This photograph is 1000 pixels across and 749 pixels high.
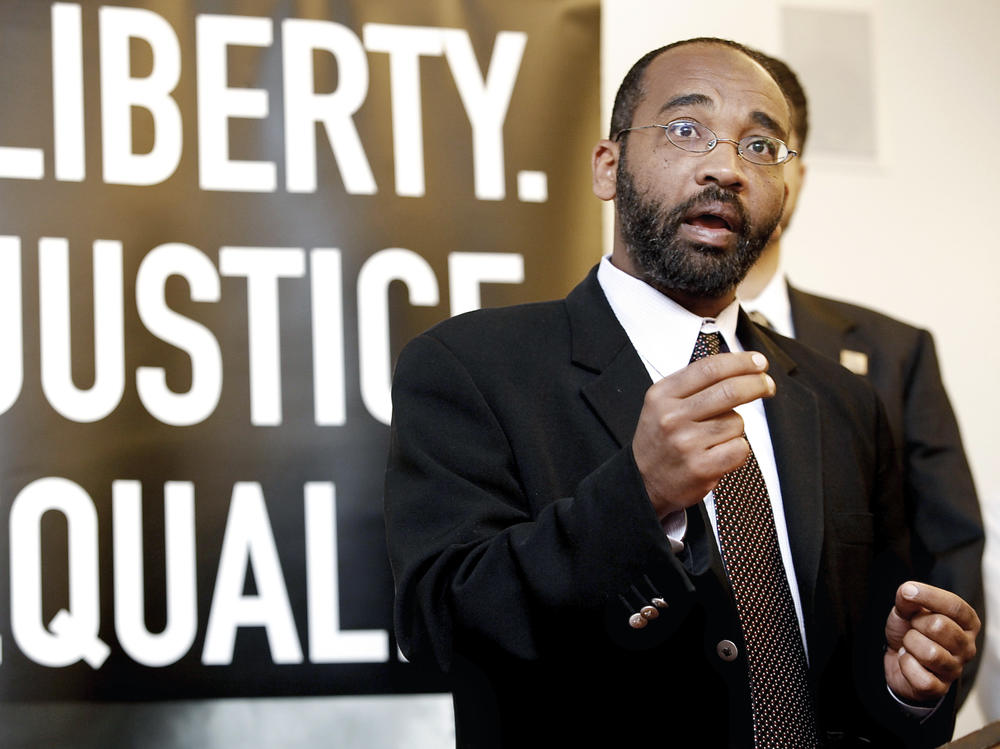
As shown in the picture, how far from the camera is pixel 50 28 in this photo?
2768mm

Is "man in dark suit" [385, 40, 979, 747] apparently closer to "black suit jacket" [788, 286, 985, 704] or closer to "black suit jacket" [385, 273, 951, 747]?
"black suit jacket" [385, 273, 951, 747]

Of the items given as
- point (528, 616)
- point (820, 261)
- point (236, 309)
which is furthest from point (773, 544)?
point (820, 261)

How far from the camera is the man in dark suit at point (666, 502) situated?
52.0 inches

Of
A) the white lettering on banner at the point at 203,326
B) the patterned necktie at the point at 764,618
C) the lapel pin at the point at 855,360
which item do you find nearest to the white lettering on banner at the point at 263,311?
the white lettering on banner at the point at 203,326

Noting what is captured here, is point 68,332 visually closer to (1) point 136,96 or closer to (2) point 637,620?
(1) point 136,96

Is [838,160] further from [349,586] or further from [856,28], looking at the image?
[349,586]

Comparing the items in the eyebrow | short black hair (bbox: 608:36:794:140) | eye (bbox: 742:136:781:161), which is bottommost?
eye (bbox: 742:136:781:161)

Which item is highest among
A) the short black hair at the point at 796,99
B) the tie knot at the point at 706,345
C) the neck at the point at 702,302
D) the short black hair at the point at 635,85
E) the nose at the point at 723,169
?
the short black hair at the point at 796,99

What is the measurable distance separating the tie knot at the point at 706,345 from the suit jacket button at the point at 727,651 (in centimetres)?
40

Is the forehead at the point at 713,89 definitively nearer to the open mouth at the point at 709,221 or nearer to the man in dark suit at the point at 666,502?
the man in dark suit at the point at 666,502

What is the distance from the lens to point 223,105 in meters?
2.82

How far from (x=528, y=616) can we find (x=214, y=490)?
4.84ft

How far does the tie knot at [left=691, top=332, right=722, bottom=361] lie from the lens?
1.67 meters

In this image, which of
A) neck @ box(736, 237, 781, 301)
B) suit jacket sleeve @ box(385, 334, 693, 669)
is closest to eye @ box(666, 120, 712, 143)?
suit jacket sleeve @ box(385, 334, 693, 669)
